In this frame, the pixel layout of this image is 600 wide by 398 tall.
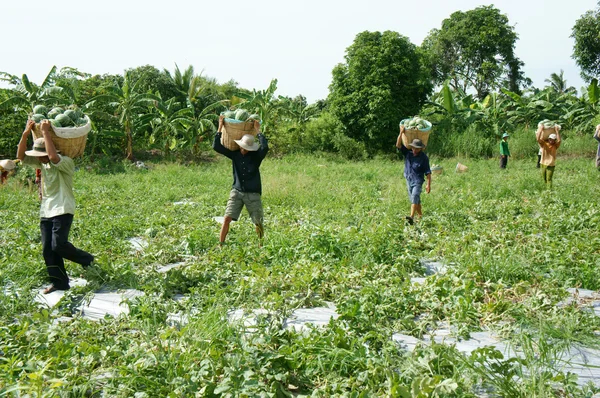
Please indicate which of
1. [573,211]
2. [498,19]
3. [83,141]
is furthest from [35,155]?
[498,19]

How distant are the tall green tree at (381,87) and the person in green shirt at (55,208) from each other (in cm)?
1705

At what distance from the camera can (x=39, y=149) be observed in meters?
4.80

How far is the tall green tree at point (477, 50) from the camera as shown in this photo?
2950cm

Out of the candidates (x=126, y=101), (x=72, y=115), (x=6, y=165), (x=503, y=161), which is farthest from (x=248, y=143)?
(x=126, y=101)

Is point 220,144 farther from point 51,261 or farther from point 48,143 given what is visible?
point 51,261

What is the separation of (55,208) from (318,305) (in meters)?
2.77

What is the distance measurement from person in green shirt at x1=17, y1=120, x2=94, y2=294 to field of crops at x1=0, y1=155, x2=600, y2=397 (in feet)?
0.92

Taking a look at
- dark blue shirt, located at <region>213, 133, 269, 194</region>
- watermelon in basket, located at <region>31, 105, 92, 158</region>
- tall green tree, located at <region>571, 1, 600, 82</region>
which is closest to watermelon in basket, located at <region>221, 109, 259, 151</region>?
dark blue shirt, located at <region>213, 133, 269, 194</region>

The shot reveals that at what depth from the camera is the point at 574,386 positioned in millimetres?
2648

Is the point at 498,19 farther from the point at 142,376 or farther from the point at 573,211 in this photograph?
the point at 142,376

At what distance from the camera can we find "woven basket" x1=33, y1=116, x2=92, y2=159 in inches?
187

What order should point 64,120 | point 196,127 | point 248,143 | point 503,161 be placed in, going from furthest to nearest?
point 196,127 < point 503,161 < point 248,143 < point 64,120

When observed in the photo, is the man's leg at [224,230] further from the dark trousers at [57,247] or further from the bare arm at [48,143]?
the bare arm at [48,143]

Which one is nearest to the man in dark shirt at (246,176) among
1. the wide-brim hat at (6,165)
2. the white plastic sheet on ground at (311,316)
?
the white plastic sheet on ground at (311,316)
